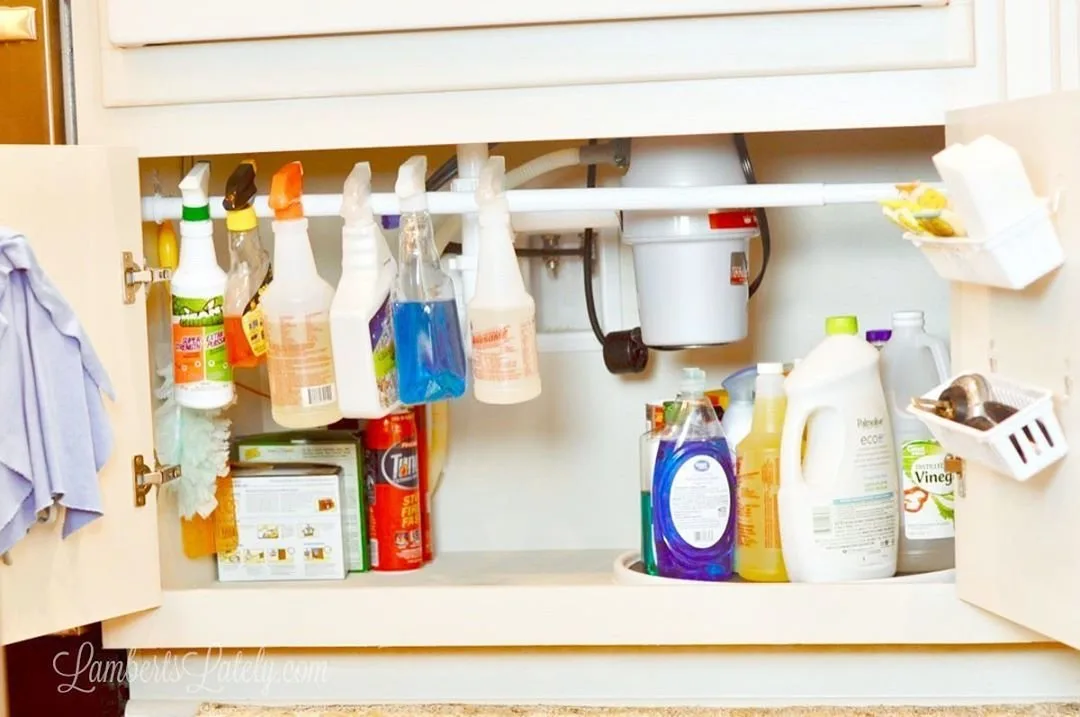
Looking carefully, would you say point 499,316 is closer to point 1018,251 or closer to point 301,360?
point 301,360

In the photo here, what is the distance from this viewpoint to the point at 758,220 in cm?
156

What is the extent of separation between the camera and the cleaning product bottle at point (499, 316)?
4.34 ft

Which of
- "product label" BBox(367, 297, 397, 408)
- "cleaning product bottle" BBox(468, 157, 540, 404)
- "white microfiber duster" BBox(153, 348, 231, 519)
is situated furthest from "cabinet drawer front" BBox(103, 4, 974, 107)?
"white microfiber duster" BBox(153, 348, 231, 519)

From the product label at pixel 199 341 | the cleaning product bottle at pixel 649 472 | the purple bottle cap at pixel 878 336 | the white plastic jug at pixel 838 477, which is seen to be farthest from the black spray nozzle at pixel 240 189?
the purple bottle cap at pixel 878 336

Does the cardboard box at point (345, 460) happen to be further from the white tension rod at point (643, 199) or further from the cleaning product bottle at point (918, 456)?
the cleaning product bottle at point (918, 456)

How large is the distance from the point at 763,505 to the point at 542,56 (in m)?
0.54

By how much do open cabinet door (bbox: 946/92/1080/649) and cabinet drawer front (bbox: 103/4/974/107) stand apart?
111 millimetres

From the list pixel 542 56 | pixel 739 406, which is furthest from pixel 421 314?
pixel 739 406

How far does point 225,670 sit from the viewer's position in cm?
148

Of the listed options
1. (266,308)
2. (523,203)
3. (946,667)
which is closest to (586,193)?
(523,203)

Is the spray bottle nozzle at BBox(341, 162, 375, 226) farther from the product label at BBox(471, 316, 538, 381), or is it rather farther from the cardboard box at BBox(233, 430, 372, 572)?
the cardboard box at BBox(233, 430, 372, 572)

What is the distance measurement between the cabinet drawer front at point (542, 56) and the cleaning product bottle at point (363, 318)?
12cm

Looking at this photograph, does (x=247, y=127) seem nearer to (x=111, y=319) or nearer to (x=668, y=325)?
(x=111, y=319)

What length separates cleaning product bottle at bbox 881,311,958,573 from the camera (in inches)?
56.2
